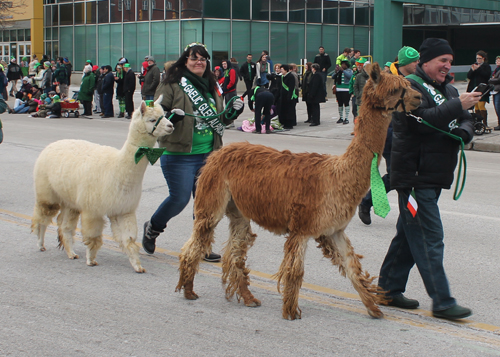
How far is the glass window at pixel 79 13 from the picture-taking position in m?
39.0

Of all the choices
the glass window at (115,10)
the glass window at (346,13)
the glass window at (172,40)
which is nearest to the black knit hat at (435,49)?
the glass window at (172,40)

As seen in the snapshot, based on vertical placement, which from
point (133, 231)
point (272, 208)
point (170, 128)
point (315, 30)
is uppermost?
point (315, 30)

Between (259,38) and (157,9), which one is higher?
(157,9)

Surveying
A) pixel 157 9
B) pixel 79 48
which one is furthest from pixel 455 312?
pixel 79 48

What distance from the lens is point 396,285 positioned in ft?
15.1

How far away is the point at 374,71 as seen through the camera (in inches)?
151

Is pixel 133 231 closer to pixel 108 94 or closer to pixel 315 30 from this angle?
pixel 108 94

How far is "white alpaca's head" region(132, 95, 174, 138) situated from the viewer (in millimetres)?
5297

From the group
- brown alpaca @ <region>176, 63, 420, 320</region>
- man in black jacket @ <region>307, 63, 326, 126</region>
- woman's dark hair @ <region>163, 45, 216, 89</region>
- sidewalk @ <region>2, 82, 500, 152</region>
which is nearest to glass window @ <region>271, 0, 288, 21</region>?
sidewalk @ <region>2, 82, 500, 152</region>

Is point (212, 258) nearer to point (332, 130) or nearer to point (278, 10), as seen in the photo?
point (332, 130)

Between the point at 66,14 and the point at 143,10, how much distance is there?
28.8 feet

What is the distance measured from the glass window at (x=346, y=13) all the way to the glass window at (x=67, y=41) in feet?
57.4

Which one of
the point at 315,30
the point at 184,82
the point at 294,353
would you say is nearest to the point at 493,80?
the point at 184,82

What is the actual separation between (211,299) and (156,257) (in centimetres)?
137
